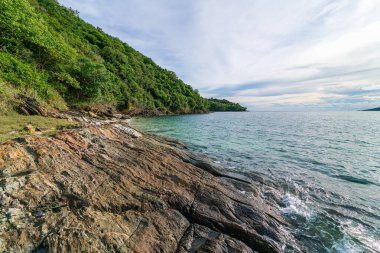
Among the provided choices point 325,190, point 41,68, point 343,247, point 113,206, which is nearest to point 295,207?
point 343,247

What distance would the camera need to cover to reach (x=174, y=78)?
4850 inches

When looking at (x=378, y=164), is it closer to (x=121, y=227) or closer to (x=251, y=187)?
(x=251, y=187)

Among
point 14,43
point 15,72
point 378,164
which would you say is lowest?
point 378,164

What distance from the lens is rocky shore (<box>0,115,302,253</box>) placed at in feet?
14.2

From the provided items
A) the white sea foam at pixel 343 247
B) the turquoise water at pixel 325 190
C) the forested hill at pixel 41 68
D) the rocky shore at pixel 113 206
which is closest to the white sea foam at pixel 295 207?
the turquoise water at pixel 325 190

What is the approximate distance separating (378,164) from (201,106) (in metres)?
109

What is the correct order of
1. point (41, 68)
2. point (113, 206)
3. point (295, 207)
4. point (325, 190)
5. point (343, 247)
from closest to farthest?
point (113, 206) → point (343, 247) → point (295, 207) → point (325, 190) → point (41, 68)

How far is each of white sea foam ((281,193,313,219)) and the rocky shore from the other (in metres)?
0.93

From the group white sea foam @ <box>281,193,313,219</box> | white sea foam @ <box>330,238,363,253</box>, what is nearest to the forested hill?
white sea foam @ <box>281,193,313,219</box>

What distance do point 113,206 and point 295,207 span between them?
8469 millimetres

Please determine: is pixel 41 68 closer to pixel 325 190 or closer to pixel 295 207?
pixel 295 207

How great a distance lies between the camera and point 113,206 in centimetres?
576

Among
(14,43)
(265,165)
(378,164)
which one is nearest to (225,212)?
(265,165)

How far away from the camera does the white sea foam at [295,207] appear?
8.63m
